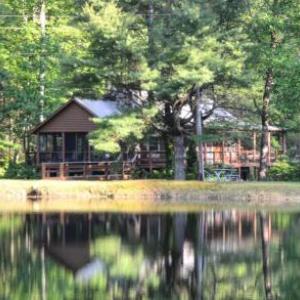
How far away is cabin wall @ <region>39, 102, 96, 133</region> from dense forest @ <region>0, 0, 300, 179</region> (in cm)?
495

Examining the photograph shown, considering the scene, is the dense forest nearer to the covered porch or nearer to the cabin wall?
the cabin wall

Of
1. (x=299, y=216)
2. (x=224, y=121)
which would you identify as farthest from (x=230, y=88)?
(x=299, y=216)

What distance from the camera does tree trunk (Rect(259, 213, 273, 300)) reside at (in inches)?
482

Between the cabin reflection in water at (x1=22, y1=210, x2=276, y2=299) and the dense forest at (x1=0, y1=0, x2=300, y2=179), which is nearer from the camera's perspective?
the cabin reflection in water at (x1=22, y1=210, x2=276, y2=299)

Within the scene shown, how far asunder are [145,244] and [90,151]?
22111 mm

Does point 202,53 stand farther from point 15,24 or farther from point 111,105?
point 15,24

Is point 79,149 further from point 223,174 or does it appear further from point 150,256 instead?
point 150,256

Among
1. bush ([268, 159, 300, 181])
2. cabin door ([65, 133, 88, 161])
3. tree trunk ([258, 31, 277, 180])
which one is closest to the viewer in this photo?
tree trunk ([258, 31, 277, 180])

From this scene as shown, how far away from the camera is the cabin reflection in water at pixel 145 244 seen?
1341cm

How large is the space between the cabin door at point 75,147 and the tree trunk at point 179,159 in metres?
7.37

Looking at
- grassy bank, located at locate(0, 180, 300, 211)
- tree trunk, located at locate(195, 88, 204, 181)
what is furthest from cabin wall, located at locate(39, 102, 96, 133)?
grassy bank, located at locate(0, 180, 300, 211)

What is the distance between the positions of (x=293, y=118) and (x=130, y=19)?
1010cm

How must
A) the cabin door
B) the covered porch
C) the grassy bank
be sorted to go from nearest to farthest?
the grassy bank, the covered porch, the cabin door

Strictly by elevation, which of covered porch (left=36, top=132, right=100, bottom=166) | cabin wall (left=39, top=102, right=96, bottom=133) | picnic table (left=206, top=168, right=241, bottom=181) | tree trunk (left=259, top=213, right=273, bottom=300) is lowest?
tree trunk (left=259, top=213, right=273, bottom=300)
